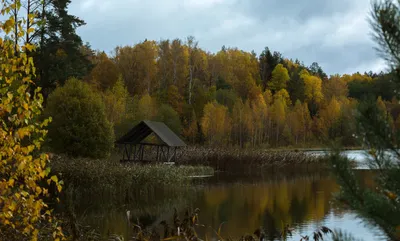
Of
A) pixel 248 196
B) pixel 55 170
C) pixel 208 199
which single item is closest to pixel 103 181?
pixel 55 170

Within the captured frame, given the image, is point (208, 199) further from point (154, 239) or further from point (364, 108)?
point (364, 108)

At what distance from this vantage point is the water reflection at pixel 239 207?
12.3m

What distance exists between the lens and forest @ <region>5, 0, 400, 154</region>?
2861cm

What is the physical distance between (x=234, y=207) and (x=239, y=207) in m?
0.16

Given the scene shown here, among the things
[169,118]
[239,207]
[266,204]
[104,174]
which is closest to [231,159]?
[266,204]

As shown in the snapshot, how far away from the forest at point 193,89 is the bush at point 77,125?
10 centimetres

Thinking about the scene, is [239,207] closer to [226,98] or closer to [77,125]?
[77,125]

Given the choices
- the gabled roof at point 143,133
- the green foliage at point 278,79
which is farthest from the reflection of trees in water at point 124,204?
the green foliage at point 278,79

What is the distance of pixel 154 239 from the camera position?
629cm

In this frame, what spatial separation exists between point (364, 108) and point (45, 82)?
2830 cm

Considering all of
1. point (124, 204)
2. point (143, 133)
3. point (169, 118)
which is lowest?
point (124, 204)

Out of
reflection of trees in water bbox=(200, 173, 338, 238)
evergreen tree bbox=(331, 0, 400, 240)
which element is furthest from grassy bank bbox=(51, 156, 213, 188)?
evergreen tree bbox=(331, 0, 400, 240)

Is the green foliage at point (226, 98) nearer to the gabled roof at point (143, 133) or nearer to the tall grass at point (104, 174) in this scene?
the gabled roof at point (143, 133)

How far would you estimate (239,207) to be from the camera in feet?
51.8
